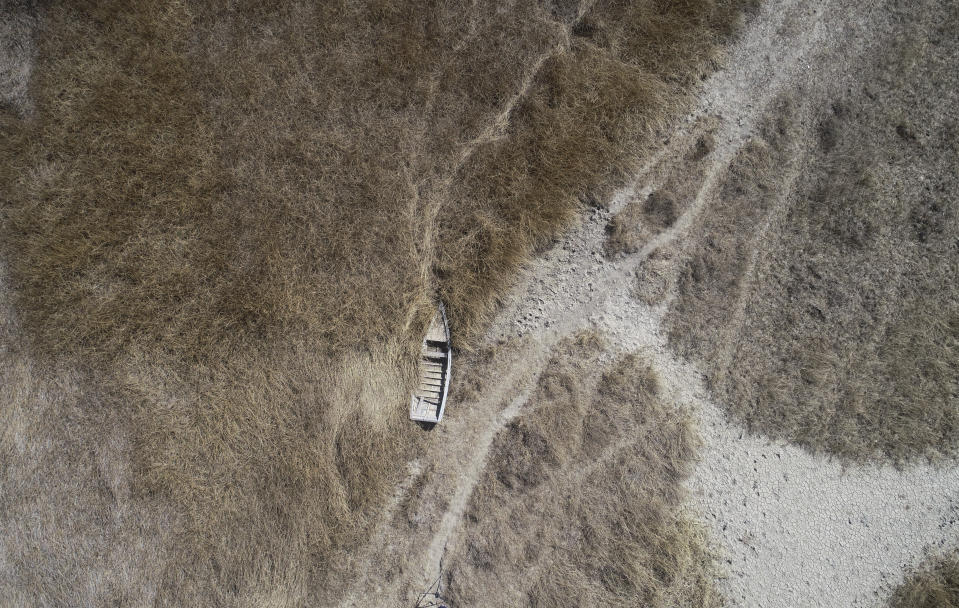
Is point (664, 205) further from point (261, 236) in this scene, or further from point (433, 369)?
point (261, 236)

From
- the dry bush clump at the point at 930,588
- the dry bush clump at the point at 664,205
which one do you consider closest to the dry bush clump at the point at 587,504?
the dry bush clump at the point at 664,205

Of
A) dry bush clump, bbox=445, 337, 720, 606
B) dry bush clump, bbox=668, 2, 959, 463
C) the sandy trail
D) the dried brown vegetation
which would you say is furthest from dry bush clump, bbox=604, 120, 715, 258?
dry bush clump, bbox=445, 337, 720, 606

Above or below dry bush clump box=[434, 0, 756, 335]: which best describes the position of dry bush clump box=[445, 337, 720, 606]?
below

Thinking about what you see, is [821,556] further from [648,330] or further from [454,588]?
[454,588]

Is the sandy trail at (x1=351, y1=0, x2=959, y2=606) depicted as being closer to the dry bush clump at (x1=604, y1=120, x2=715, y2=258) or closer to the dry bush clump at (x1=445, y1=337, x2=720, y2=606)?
the dry bush clump at (x1=604, y1=120, x2=715, y2=258)

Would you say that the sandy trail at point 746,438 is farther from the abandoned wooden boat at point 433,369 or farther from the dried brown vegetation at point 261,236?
the dried brown vegetation at point 261,236

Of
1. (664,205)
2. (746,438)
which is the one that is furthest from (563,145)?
(746,438)

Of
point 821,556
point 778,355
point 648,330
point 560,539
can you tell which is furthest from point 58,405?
point 821,556

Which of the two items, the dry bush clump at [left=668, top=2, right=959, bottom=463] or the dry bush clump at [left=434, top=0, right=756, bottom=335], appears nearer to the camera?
the dry bush clump at [left=668, top=2, right=959, bottom=463]
